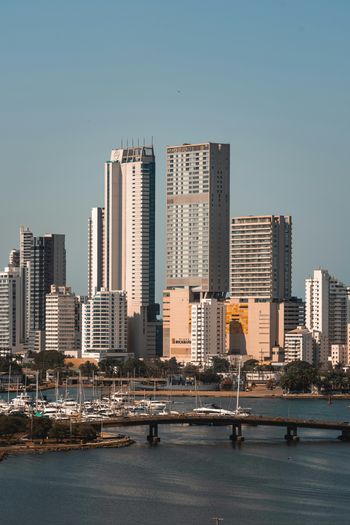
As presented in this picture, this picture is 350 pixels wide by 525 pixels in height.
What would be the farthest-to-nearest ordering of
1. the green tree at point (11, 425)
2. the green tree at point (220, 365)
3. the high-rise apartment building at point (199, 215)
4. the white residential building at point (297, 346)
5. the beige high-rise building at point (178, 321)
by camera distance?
1. the high-rise apartment building at point (199, 215)
2. the beige high-rise building at point (178, 321)
3. the white residential building at point (297, 346)
4. the green tree at point (220, 365)
5. the green tree at point (11, 425)

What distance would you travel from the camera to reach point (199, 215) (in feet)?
423

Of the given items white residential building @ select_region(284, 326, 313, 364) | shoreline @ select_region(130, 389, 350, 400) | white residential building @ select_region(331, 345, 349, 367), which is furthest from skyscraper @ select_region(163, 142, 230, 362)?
shoreline @ select_region(130, 389, 350, 400)

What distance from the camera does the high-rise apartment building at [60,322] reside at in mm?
137750

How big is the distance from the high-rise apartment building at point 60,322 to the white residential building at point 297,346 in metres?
24.2

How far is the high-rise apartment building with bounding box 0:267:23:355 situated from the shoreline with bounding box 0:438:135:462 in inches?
3219

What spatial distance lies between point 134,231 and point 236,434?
69.9 meters

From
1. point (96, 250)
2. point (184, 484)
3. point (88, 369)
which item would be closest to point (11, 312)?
point (96, 250)

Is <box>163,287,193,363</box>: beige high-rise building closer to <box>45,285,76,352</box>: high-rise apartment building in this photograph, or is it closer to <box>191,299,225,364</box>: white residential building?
<box>191,299,225,364</box>: white residential building

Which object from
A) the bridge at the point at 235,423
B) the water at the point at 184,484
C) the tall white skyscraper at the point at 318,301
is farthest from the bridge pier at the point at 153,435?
the tall white skyscraper at the point at 318,301

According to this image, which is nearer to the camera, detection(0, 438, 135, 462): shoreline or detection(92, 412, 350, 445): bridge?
detection(0, 438, 135, 462): shoreline

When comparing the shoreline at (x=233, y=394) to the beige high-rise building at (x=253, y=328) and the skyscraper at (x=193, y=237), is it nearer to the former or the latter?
the beige high-rise building at (x=253, y=328)

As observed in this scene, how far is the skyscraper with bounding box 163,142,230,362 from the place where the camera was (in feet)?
419

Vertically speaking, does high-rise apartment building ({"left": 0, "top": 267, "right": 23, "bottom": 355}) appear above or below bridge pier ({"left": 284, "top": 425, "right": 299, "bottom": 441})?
above

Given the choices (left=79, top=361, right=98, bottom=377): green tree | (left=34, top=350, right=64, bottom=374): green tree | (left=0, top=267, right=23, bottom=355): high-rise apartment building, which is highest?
(left=0, top=267, right=23, bottom=355): high-rise apartment building
